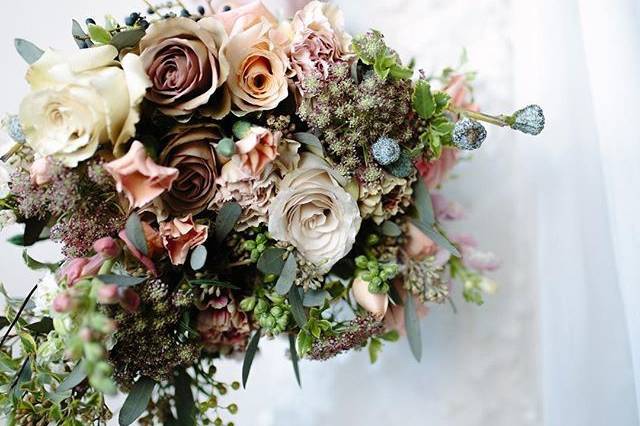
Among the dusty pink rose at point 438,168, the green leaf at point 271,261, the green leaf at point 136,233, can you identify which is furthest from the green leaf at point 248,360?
the dusty pink rose at point 438,168

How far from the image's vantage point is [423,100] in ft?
2.46

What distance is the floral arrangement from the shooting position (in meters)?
0.65

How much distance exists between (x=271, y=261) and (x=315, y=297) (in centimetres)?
7

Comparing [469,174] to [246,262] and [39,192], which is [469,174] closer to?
[246,262]

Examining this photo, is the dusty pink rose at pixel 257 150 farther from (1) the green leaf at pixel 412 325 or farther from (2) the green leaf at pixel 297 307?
(1) the green leaf at pixel 412 325

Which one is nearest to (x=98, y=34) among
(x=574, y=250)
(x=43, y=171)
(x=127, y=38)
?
(x=127, y=38)

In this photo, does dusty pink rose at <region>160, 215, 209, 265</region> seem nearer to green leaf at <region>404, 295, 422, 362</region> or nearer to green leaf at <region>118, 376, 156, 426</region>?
green leaf at <region>118, 376, 156, 426</region>

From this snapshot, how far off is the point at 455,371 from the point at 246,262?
0.46 meters

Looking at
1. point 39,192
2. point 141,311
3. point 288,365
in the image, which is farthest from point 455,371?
point 39,192

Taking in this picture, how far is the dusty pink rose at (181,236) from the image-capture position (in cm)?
71

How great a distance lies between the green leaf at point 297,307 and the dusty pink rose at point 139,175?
0.68ft

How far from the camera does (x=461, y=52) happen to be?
103 centimetres

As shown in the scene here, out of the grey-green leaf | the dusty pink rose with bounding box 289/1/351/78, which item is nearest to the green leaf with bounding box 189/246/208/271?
the grey-green leaf

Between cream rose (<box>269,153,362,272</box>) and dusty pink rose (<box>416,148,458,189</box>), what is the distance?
0.17 metres
